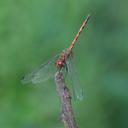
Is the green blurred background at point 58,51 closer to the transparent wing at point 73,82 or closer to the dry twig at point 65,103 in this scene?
the transparent wing at point 73,82

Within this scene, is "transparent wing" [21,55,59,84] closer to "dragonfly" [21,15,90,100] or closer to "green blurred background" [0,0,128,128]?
"dragonfly" [21,15,90,100]

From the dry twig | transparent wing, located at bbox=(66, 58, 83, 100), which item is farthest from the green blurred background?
the dry twig

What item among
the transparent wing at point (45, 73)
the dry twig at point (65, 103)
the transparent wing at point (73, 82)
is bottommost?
the dry twig at point (65, 103)

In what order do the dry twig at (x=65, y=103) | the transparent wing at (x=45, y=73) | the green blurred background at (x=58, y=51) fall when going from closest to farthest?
the dry twig at (x=65, y=103) < the transparent wing at (x=45, y=73) < the green blurred background at (x=58, y=51)

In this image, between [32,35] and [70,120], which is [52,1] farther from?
[70,120]

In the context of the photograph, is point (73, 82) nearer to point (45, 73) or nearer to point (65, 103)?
point (45, 73)

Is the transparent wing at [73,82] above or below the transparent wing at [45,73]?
below

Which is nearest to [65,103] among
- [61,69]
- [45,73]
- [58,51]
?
[61,69]

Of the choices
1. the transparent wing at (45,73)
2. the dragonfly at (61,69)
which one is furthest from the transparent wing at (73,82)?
the transparent wing at (45,73)
